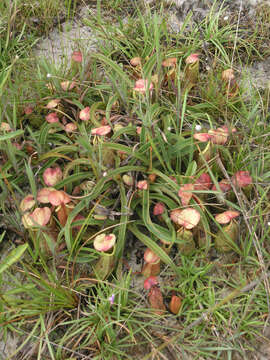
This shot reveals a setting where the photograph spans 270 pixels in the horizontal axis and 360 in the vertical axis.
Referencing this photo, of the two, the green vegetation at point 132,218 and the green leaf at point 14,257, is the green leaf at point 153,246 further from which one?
the green leaf at point 14,257

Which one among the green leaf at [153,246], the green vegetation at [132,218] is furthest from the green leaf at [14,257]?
the green leaf at [153,246]

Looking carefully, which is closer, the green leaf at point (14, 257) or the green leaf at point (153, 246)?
the green leaf at point (14, 257)

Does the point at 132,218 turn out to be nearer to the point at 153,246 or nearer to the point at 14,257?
the point at 153,246

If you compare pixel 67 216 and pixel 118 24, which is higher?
pixel 118 24

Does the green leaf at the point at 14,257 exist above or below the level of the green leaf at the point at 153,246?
above

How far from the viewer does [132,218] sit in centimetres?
143

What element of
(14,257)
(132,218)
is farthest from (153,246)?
(14,257)

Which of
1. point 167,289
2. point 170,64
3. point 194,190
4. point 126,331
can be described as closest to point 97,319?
point 126,331

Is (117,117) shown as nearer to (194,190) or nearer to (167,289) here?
(194,190)

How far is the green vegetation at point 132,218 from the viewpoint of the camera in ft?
3.92

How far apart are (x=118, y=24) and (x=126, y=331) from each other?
1.81 meters

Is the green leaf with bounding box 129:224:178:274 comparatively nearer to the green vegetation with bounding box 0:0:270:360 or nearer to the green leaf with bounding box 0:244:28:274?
the green vegetation with bounding box 0:0:270:360

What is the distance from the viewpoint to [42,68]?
1.76 m

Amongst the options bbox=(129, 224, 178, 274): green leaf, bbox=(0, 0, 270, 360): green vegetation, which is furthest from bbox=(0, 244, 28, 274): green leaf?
bbox=(129, 224, 178, 274): green leaf
